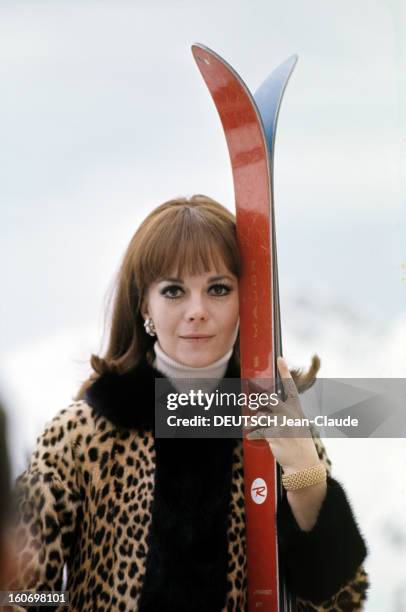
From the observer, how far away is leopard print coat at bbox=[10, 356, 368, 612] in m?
2.31

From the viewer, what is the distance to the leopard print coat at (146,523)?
231cm

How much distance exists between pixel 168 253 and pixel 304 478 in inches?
26.6

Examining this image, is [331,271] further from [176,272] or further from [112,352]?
[112,352]

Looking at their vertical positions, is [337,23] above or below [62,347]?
above

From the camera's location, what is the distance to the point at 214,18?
7.74 ft

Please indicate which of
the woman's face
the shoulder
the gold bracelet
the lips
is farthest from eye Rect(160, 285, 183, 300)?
the gold bracelet

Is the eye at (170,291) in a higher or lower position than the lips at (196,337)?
higher

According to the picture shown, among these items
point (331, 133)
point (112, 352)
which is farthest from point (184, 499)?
point (331, 133)

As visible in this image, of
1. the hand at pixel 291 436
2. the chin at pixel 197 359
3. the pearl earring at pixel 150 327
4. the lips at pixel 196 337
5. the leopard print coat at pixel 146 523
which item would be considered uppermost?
the pearl earring at pixel 150 327

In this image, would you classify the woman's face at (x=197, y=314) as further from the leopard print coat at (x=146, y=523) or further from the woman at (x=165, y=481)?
the leopard print coat at (x=146, y=523)

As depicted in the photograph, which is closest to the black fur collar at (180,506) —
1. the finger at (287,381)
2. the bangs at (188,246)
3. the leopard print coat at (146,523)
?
the leopard print coat at (146,523)

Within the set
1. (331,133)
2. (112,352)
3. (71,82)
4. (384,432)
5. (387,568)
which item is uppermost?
(71,82)

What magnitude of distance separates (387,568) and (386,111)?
45.8 inches

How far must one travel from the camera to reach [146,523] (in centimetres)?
232
